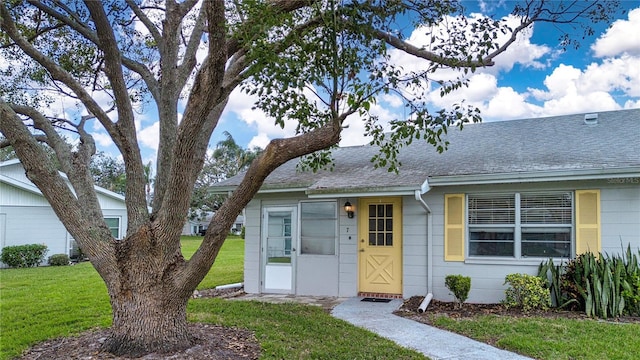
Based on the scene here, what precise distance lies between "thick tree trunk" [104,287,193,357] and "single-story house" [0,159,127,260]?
42.3 ft

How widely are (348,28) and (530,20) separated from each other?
111 inches

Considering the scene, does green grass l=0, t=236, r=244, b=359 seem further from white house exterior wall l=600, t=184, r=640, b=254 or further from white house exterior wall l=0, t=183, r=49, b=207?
white house exterior wall l=600, t=184, r=640, b=254

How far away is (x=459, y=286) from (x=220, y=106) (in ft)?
15.9

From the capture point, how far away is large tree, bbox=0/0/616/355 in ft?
14.7

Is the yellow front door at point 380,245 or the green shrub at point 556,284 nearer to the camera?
the green shrub at point 556,284

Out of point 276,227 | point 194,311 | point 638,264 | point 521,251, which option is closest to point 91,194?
point 194,311

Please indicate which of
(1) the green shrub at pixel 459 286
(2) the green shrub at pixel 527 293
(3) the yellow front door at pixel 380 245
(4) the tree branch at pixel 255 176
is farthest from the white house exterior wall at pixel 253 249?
(2) the green shrub at pixel 527 293

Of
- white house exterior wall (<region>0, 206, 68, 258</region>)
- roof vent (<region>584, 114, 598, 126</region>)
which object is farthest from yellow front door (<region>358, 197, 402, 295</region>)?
white house exterior wall (<region>0, 206, 68, 258</region>)

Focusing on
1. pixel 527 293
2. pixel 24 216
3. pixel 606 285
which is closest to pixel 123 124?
pixel 527 293

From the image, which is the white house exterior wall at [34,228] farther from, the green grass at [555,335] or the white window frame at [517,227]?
the green grass at [555,335]

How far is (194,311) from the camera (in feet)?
23.0

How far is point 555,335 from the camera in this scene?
17.8ft

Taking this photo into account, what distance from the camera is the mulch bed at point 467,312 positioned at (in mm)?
6523

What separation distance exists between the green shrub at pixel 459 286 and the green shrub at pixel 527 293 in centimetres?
66
